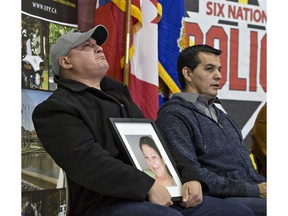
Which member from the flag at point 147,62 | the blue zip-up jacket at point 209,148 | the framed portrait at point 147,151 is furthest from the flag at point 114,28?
the framed portrait at point 147,151

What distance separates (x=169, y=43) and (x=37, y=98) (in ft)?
3.06

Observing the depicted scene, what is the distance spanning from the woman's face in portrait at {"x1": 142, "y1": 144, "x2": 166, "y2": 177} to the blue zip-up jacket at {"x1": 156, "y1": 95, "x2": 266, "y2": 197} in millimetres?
208

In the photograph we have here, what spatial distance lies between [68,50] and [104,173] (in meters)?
0.62

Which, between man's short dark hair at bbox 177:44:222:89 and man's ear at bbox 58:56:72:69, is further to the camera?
man's short dark hair at bbox 177:44:222:89

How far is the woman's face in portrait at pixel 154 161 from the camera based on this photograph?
83.0 inches

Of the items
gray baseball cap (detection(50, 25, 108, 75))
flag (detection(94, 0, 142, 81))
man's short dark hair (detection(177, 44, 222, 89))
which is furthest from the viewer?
flag (detection(94, 0, 142, 81))

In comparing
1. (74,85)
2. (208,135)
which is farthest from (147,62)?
(74,85)

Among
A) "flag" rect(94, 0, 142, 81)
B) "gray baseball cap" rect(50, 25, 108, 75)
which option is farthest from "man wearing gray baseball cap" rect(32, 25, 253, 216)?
"flag" rect(94, 0, 142, 81)

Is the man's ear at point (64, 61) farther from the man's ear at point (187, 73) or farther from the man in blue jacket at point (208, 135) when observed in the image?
the man's ear at point (187, 73)

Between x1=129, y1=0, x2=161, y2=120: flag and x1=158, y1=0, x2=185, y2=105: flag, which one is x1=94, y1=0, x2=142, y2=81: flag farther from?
x1=158, y1=0, x2=185, y2=105: flag

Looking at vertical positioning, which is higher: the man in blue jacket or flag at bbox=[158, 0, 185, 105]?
flag at bbox=[158, 0, 185, 105]

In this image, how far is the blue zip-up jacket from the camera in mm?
2383

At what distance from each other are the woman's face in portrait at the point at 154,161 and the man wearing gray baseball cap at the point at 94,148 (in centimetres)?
9

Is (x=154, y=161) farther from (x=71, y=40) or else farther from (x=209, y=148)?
(x=71, y=40)
